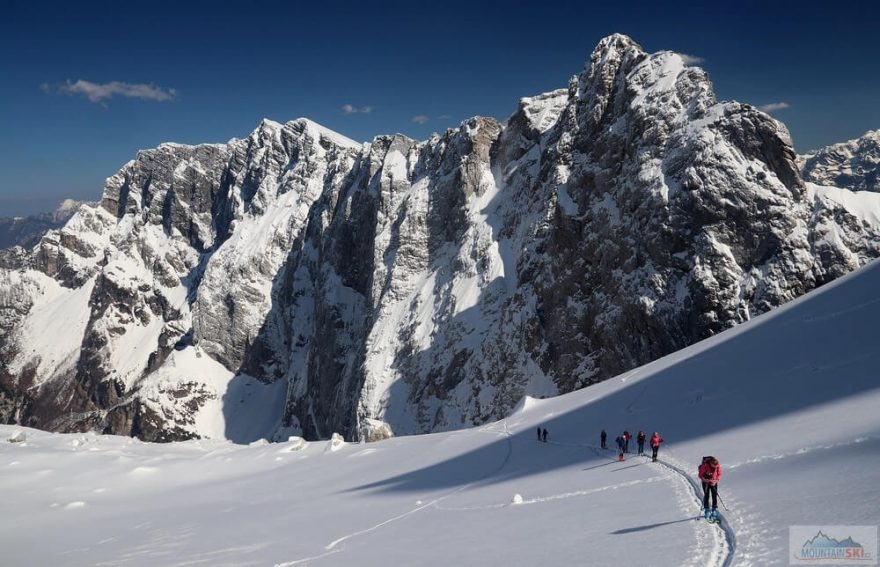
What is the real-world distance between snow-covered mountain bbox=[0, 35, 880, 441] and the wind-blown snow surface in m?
21.8

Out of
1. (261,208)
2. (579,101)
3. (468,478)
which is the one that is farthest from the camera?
(261,208)

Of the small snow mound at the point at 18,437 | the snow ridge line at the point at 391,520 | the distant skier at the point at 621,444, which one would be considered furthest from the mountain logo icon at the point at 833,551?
the small snow mound at the point at 18,437

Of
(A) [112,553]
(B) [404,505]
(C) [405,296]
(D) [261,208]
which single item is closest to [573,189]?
(C) [405,296]

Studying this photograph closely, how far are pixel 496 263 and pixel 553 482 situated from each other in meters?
70.6

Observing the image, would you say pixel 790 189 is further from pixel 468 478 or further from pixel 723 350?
pixel 468 478

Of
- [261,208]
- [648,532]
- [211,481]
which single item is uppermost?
[261,208]

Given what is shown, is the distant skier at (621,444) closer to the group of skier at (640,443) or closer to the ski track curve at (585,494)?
the group of skier at (640,443)

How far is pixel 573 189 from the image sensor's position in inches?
3046

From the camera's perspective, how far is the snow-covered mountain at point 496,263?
58188 mm

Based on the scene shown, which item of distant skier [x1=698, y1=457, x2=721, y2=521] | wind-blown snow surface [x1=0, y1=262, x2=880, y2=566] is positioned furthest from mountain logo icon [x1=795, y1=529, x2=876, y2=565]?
distant skier [x1=698, y1=457, x2=721, y2=521]

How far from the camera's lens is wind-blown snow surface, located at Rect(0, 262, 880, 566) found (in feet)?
43.2

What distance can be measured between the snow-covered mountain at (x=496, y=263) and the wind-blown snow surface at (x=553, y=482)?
21.8 meters

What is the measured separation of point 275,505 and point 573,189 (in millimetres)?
60115

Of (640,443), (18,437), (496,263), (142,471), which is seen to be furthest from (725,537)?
(496,263)
